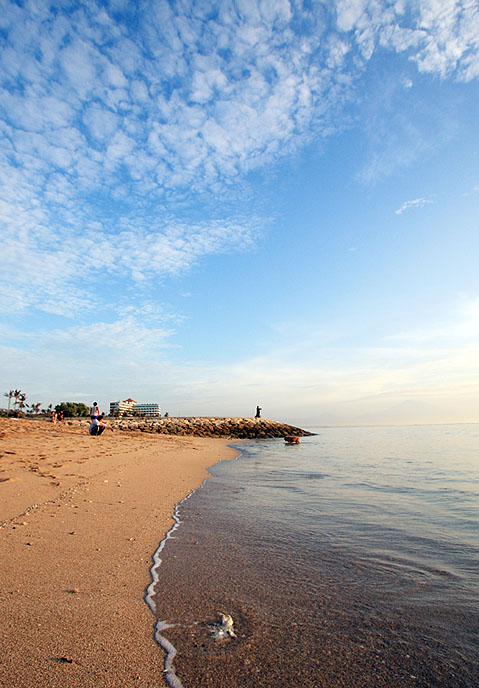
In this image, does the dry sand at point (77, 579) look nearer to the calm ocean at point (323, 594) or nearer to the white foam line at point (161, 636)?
the white foam line at point (161, 636)

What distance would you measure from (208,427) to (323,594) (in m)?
42.3

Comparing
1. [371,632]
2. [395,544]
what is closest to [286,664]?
[371,632]

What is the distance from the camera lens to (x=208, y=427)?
147ft

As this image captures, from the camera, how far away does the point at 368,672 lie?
2.27m

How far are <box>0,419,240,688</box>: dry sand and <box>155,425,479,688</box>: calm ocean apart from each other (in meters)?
0.26

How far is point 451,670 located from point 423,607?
0.95 metres

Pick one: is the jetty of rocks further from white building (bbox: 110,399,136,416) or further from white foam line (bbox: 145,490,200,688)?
white building (bbox: 110,399,136,416)

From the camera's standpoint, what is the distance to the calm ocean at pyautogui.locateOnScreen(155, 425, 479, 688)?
230 centimetres

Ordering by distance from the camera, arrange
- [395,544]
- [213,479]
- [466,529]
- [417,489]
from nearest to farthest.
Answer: [395,544]
[466,529]
[417,489]
[213,479]

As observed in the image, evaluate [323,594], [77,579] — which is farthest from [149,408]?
[323,594]

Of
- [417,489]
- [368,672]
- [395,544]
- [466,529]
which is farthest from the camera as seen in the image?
[417,489]

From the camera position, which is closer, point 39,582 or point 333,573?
point 39,582

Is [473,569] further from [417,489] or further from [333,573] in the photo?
[417,489]

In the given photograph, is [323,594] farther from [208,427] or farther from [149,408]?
[149,408]
